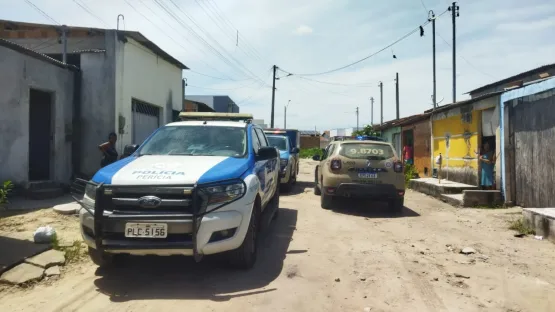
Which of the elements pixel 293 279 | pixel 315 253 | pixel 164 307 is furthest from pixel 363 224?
pixel 164 307

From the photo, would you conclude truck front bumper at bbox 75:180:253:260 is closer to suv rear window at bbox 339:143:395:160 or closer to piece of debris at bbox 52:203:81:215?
piece of debris at bbox 52:203:81:215

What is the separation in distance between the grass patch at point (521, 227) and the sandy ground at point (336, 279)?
0.64 ft

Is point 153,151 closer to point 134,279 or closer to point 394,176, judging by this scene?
point 134,279

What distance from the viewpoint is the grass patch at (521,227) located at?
6.70 meters

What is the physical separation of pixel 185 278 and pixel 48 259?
182cm

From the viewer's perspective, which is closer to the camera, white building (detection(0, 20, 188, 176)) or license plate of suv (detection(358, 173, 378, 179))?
license plate of suv (detection(358, 173, 378, 179))

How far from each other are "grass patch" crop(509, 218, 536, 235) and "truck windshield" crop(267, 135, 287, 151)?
24.5 ft

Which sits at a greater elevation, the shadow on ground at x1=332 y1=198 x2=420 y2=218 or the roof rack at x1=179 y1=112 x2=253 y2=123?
the roof rack at x1=179 y1=112 x2=253 y2=123

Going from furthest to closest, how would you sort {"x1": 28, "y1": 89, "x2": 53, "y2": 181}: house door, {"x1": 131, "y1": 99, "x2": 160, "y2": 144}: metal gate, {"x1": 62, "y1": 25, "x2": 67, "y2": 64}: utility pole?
{"x1": 131, "y1": 99, "x2": 160, "y2": 144}: metal gate, {"x1": 62, "y1": 25, "x2": 67, "y2": 64}: utility pole, {"x1": 28, "y1": 89, "x2": 53, "y2": 181}: house door

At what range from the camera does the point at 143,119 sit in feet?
46.5

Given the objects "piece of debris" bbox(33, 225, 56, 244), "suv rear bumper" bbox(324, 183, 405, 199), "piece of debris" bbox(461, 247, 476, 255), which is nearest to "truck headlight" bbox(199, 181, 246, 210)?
"piece of debris" bbox(33, 225, 56, 244)

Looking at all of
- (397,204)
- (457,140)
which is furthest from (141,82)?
(457,140)

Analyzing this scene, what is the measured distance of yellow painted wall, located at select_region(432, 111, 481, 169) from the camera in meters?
12.2

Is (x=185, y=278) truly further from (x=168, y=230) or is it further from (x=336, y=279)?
(x=336, y=279)
